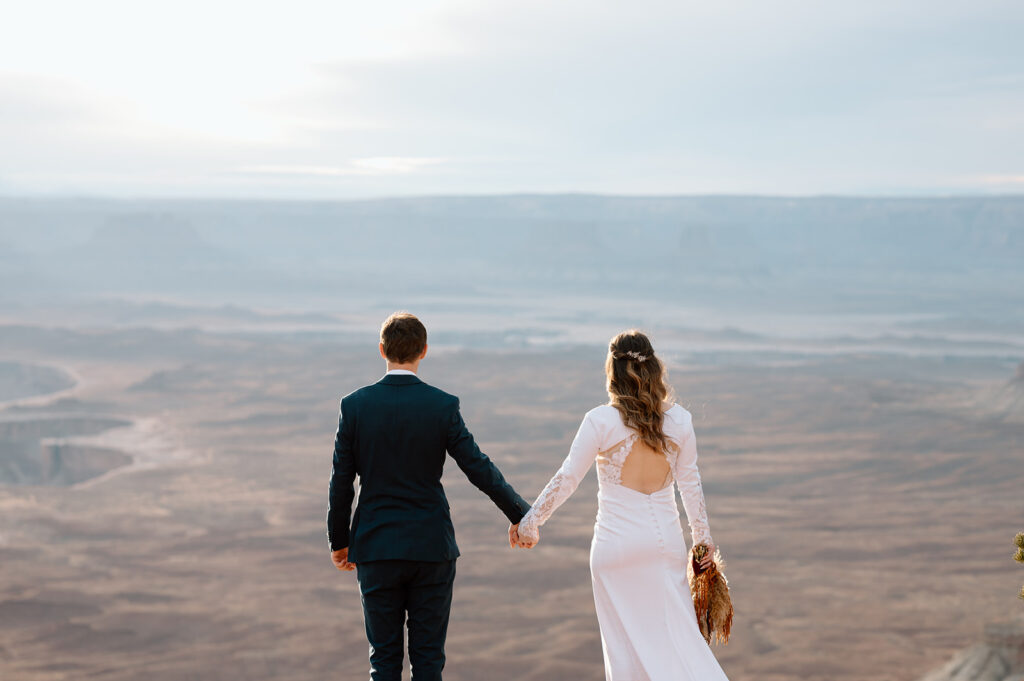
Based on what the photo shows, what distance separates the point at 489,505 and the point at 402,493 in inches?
977

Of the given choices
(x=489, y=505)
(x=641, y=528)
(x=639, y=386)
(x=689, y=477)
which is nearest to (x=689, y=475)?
(x=689, y=477)

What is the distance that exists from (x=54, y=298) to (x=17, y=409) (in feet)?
214

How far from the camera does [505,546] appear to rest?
2367cm

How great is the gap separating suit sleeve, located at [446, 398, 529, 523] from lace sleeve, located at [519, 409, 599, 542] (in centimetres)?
8

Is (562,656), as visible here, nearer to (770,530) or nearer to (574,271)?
(770,530)

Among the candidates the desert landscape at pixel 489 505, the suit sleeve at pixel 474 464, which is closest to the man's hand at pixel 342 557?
the suit sleeve at pixel 474 464

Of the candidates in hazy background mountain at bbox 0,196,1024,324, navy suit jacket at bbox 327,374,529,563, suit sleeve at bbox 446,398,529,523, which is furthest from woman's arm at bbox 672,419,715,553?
hazy background mountain at bbox 0,196,1024,324

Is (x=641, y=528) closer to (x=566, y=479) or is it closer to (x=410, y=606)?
(x=566, y=479)

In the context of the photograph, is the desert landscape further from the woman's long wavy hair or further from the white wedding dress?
the woman's long wavy hair

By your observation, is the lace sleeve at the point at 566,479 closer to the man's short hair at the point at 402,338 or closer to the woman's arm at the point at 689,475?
the woman's arm at the point at 689,475

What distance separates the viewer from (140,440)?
39.4 meters

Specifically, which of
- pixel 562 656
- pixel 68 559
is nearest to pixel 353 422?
pixel 562 656

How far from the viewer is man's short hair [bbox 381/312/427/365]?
131 inches

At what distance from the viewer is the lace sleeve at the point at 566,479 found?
349 cm
